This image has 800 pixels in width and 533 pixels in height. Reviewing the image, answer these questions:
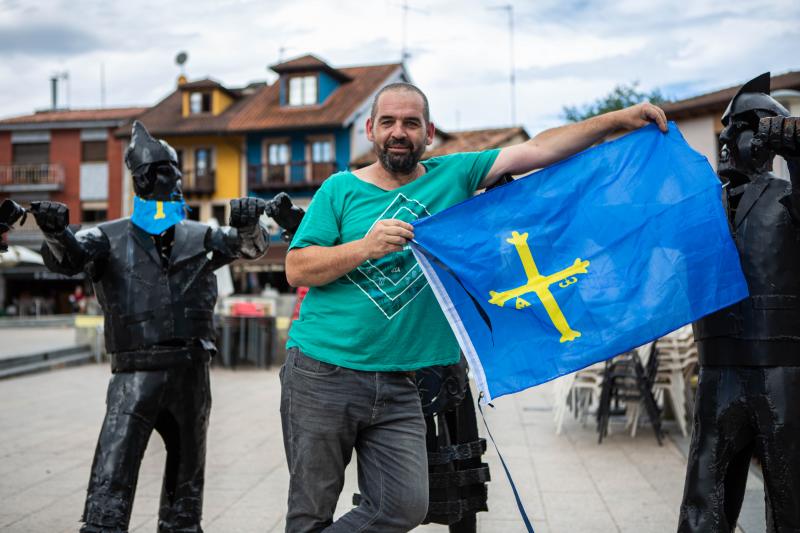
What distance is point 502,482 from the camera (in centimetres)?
644

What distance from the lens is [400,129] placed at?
9.87 ft

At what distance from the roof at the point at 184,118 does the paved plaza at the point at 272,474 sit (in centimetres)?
2463

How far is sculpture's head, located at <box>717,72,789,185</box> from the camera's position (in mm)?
3477

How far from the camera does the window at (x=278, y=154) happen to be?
33.7m

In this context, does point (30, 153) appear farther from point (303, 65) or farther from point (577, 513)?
point (577, 513)

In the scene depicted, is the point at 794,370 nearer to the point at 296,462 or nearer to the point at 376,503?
the point at 376,503

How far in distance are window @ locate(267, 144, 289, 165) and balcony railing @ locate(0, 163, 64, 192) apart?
1165 cm

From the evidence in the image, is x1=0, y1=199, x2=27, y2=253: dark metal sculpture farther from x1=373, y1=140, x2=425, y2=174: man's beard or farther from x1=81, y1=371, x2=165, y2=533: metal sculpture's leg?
x1=373, y1=140, x2=425, y2=174: man's beard

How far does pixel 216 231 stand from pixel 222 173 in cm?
3136

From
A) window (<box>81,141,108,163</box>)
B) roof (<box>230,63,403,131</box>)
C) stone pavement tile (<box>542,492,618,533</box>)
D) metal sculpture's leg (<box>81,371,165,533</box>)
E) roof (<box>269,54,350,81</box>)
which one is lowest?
stone pavement tile (<box>542,492,618,533</box>)

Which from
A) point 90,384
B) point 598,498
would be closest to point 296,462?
point 598,498

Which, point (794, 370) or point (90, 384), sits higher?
point (794, 370)

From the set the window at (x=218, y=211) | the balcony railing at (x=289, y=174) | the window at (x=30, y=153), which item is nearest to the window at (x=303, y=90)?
the balcony railing at (x=289, y=174)

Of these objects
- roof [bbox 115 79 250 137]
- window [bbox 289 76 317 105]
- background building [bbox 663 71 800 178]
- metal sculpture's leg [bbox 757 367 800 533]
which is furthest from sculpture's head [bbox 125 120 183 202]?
roof [bbox 115 79 250 137]
